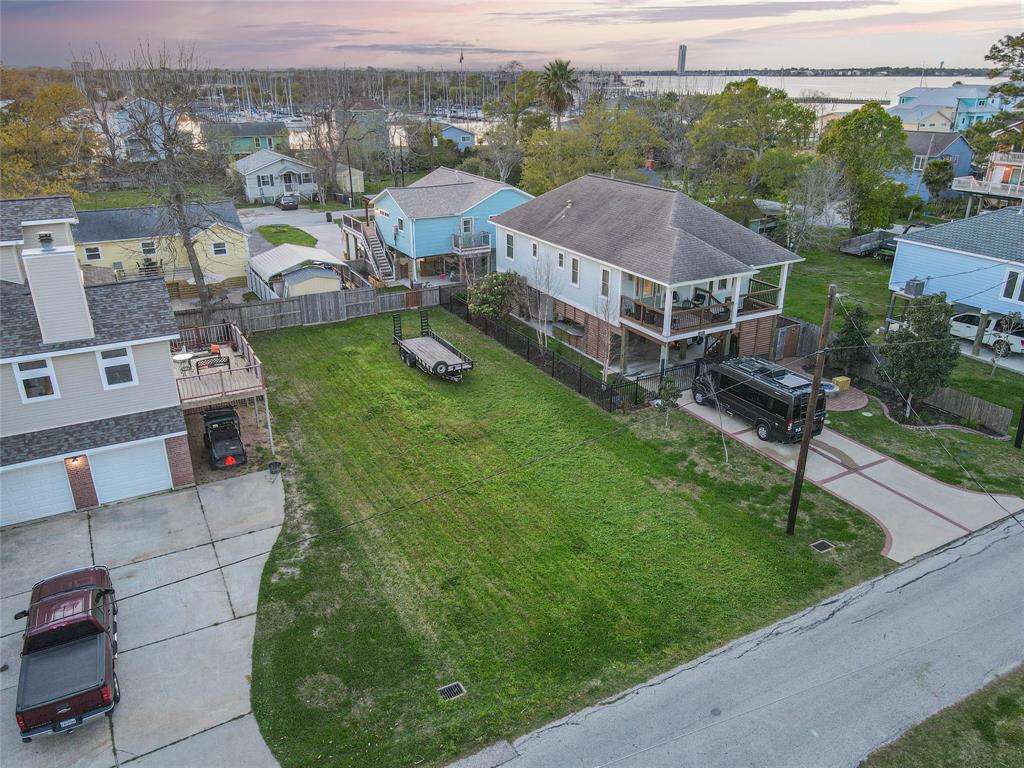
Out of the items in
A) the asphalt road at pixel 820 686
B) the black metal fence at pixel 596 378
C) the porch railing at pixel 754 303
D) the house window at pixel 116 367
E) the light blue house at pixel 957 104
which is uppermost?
the light blue house at pixel 957 104

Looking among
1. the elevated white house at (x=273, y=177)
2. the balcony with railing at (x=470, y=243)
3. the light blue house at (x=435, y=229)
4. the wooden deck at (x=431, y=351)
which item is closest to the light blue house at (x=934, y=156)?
the light blue house at (x=435, y=229)

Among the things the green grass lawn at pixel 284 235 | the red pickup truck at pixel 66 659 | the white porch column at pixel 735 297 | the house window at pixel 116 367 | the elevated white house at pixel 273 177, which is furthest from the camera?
the elevated white house at pixel 273 177

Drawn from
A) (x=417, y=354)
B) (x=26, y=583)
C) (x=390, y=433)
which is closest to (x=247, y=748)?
(x=26, y=583)

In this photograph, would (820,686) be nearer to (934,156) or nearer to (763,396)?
(763,396)

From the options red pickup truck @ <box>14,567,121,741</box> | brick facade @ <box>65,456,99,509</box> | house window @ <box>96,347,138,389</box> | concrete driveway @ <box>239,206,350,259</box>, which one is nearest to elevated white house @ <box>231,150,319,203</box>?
concrete driveway @ <box>239,206,350,259</box>

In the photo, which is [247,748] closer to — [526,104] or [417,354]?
[417,354]

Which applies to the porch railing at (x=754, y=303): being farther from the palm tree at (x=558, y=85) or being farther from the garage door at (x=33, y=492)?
the palm tree at (x=558, y=85)
